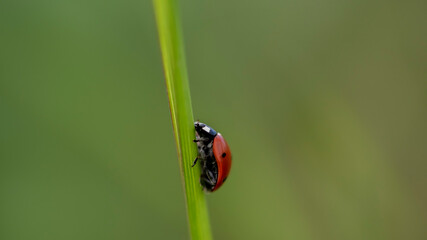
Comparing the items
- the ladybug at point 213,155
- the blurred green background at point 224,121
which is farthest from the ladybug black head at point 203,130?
the blurred green background at point 224,121

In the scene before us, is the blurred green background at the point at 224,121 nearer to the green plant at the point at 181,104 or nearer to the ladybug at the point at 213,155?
the ladybug at the point at 213,155

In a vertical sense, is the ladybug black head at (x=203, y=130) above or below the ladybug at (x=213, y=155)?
above

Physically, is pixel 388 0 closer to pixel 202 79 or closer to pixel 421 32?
pixel 421 32

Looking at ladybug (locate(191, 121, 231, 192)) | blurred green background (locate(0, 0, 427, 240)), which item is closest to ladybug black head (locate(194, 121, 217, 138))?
ladybug (locate(191, 121, 231, 192))

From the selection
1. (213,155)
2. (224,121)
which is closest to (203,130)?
(213,155)

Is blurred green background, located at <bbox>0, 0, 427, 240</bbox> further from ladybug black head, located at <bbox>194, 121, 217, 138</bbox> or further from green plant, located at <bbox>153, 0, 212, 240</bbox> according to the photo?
green plant, located at <bbox>153, 0, 212, 240</bbox>

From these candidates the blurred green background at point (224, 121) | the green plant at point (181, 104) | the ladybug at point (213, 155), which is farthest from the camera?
the blurred green background at point (224, 121)

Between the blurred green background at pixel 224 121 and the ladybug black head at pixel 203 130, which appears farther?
the blurred green background at pixel 224 121

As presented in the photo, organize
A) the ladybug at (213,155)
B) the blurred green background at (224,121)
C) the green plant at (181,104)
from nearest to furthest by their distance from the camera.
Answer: the green plant at (181,104)
the ladybug at (213,155)
the blurred green background at (224,121)
